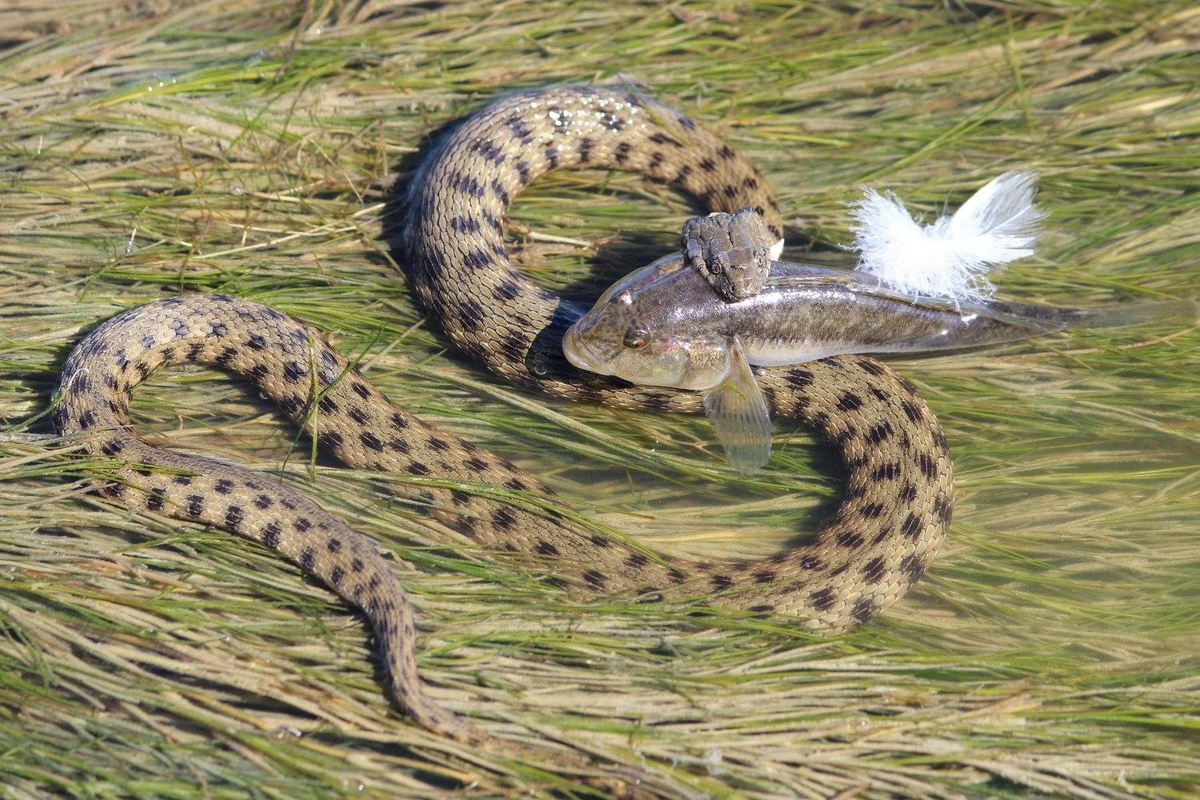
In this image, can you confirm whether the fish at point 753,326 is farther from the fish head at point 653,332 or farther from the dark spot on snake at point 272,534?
the dark spot on snake at point 272,534

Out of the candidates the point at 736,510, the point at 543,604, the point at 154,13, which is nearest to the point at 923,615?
the point at 736,510

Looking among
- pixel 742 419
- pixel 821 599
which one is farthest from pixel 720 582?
pixel 742 419

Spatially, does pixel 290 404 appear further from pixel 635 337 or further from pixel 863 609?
pixel 863 609

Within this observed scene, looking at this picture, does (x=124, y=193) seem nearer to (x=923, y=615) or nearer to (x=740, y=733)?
(x=740, y=733)

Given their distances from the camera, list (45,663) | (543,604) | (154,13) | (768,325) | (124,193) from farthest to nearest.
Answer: (154,13) → (124,193) → (768,325) → (543,604) → (45,663)

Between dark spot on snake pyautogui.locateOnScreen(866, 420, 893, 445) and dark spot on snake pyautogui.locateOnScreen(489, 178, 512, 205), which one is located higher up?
dark spot on snake pyautogui.locateOnScreen(489, 178, 512, 205)

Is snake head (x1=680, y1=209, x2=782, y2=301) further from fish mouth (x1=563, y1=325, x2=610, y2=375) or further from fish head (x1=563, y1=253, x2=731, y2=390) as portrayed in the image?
fish mouth (x1=563, y1=325, x2=610, y2=375)

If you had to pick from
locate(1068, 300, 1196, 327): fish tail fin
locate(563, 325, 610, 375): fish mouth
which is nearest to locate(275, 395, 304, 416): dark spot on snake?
locate(563, 325, 610, 375): fish mouth
